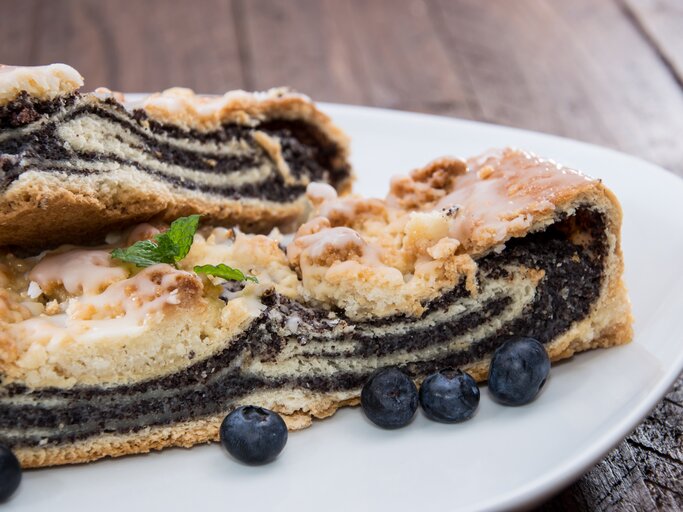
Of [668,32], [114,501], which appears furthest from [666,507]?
[668,32]

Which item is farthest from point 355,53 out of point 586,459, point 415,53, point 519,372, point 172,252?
point 586,459

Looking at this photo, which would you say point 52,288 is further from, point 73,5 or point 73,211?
point 73,5

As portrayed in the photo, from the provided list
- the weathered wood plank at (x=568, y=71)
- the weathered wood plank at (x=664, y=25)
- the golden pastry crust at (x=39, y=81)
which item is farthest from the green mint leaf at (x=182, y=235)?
the weathered wood plank at (x=664, y=25)

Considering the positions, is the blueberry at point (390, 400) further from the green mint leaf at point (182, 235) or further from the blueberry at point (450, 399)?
the green mint leaf at point (182, 235)

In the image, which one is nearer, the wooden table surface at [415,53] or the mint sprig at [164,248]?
the mint sprig at [164,248]

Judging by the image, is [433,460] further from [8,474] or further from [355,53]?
[355,53]

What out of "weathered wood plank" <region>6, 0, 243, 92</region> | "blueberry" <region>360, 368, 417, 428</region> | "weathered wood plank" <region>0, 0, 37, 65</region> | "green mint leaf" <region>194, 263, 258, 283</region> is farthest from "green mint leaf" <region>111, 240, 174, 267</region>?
"weathered wood plank" <region>0, 0, 37, 65</region>
